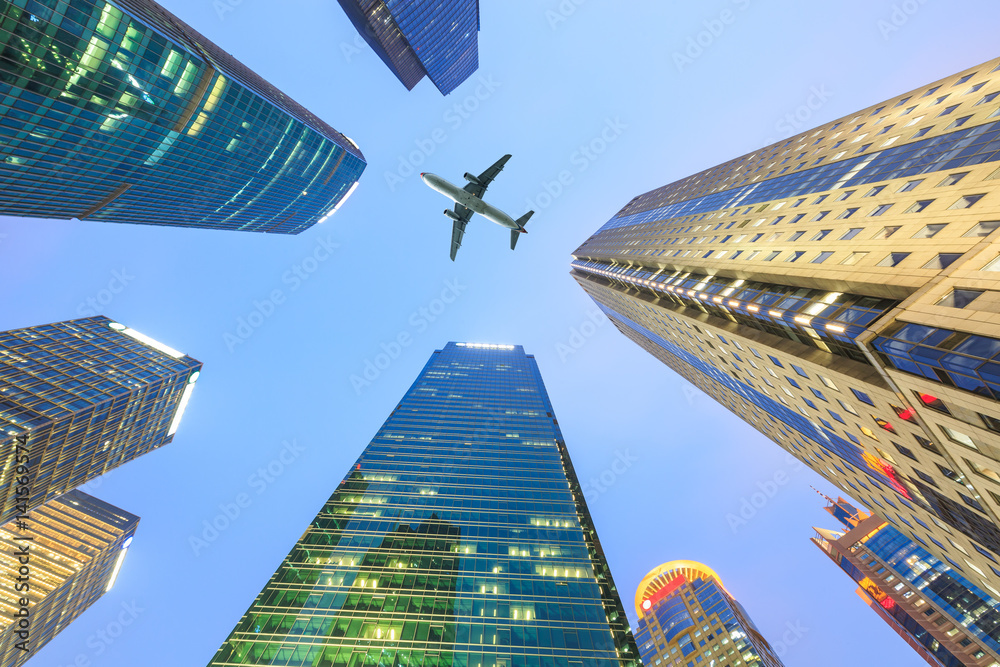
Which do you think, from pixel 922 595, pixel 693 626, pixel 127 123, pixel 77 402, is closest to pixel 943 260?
pixel 922 595

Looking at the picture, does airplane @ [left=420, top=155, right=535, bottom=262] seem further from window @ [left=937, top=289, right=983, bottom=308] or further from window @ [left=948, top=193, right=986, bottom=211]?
window @ [left=937, top=289, right=983, bottom=308]

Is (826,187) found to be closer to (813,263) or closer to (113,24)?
(813,263)

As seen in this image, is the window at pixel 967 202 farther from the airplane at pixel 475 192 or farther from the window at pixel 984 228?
the airplane at pixel 475 192

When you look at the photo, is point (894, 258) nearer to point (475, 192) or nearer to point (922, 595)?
point (475, 192)

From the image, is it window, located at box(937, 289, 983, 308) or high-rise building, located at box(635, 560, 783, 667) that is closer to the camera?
window, located at box(937, 289, 983, 308)

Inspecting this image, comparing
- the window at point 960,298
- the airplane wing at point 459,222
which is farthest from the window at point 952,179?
the airplane wing at point 459,222

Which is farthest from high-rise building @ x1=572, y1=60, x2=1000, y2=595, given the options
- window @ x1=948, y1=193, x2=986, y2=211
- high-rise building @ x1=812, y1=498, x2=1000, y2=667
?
high-rise building @ x1=812, y1=498, x2=1000, y2=667

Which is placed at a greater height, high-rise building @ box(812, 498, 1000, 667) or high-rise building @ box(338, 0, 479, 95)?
high-rise building @ box(338, 0, 479, 95)
